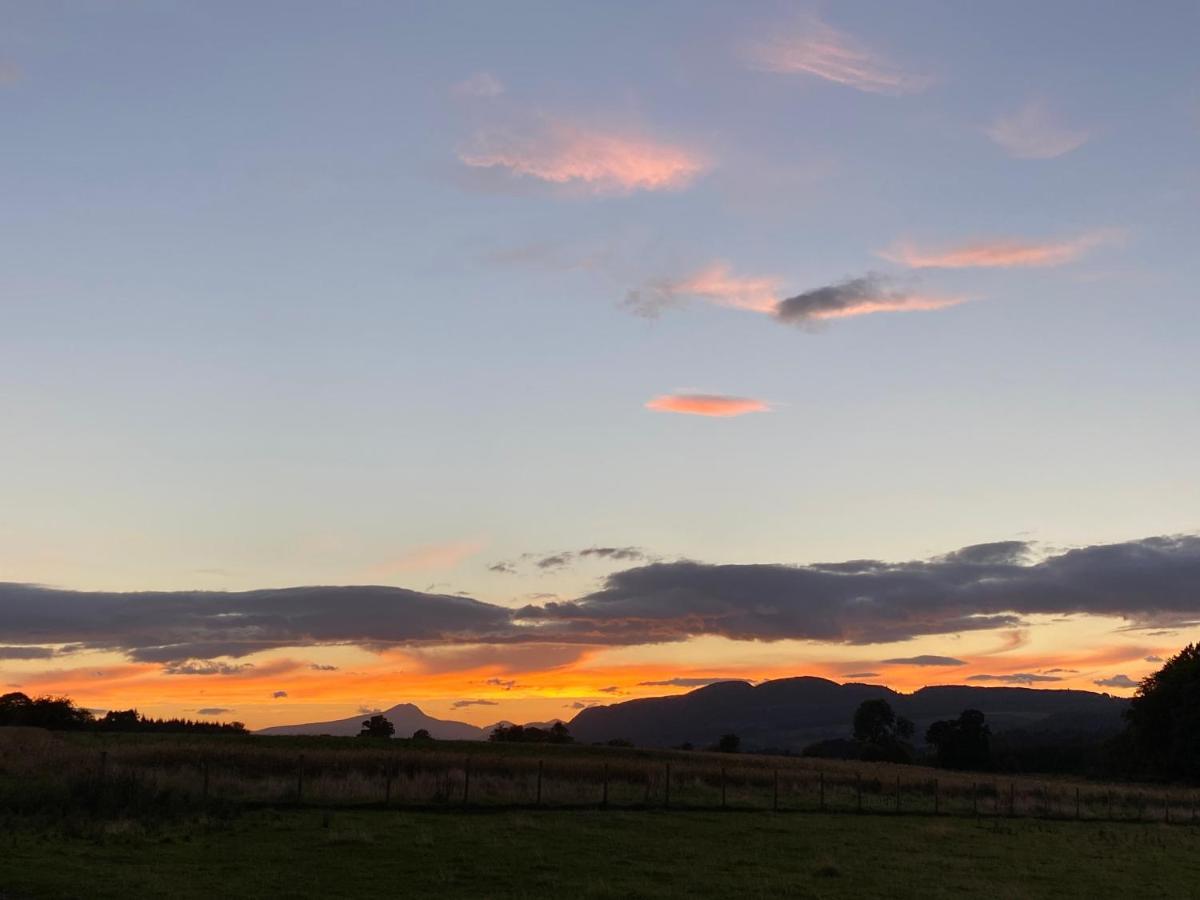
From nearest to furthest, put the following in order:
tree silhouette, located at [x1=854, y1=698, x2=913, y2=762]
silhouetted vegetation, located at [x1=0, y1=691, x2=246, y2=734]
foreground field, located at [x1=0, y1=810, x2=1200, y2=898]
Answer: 1. foreground field, located at [x1=0, y1=810, x2=1200, y2=898]
2. silhouetted vegetation, located at [x1=0, y1=691, x2=246, y2=734]
3. tree silhouette, located at [x1=854, y1=698, x2=913, y2=762]

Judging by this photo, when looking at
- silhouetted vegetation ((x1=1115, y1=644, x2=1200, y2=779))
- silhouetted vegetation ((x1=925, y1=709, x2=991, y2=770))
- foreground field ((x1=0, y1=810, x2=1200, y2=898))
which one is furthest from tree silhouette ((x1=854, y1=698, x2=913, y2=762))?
foreground field ((x1=0, y1=810, x2=1200, y2=898))

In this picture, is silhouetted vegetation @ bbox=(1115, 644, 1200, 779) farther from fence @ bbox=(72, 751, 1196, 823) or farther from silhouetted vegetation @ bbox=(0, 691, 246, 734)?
silhouetted vegetation @ bbox=(0, 691, 246, 734)

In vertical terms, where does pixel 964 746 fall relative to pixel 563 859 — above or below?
below

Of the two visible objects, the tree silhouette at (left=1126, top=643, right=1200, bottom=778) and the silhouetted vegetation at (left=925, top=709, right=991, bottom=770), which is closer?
the tree silhouette at (left=1126, top=643, right=1200, bottom=778)

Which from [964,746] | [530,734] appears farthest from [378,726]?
[964,746]

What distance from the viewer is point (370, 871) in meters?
29.7

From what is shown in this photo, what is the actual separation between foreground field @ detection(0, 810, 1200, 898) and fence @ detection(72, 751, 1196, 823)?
3.31 metres

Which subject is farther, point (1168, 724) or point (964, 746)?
point (964, 746)

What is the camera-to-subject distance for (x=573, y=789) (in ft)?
172

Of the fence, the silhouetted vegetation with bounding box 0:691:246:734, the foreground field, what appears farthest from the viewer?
the silhouetted vegetation with bounding box 0:691:246:734

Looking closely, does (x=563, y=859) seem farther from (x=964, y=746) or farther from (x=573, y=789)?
(x=964, y=746)

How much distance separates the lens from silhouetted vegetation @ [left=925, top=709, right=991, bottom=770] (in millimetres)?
139125

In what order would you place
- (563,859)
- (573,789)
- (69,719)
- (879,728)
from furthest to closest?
(879,728), (69,719), (573,789), (563,859)

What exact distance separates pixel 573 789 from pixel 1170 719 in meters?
84.1
